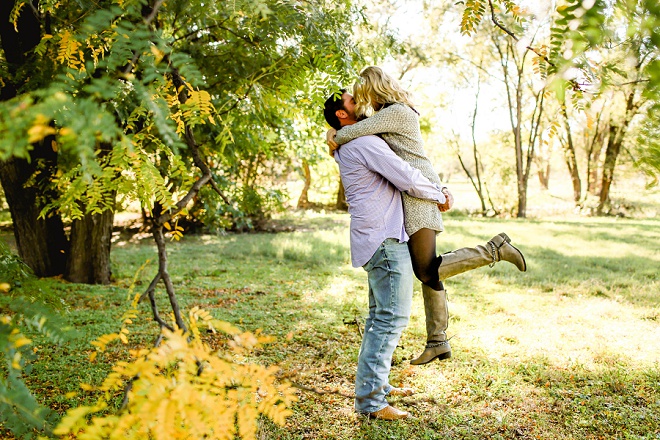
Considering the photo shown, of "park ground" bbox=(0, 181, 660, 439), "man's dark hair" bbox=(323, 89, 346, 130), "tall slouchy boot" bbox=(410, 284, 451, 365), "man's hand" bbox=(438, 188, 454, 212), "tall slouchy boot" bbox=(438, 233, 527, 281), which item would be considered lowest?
"park ground" bbox=(0, 181, 660, 439)

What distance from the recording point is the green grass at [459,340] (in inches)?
121

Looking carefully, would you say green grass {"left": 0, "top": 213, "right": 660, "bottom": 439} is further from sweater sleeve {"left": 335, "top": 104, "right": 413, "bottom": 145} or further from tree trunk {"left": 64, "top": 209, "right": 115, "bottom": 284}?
sweater sleeve {"left": 335, "top": 104, "right": 413, "bottom": 145}

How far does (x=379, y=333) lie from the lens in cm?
298

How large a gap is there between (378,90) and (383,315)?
1.40m

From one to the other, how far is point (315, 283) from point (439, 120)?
14934 mm

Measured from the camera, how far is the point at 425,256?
3.19 m

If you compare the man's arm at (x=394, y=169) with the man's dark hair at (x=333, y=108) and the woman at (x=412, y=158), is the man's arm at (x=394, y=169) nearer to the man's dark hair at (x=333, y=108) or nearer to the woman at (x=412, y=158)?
the woman at (x=412, y=158)

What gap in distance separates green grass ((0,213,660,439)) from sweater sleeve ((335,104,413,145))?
1560mm

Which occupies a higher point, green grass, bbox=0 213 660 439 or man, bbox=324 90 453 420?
man, bbox=324 90 453 420

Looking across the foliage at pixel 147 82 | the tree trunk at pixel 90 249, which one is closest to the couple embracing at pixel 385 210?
the foliage at pixel 147 82

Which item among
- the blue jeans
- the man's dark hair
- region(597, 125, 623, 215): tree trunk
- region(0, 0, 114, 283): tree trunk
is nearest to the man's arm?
the blue jeans

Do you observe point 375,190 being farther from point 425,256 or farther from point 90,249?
point 90,249

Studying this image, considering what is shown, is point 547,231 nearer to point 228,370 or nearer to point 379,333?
point 379,333

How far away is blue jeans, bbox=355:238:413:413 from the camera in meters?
2.93
